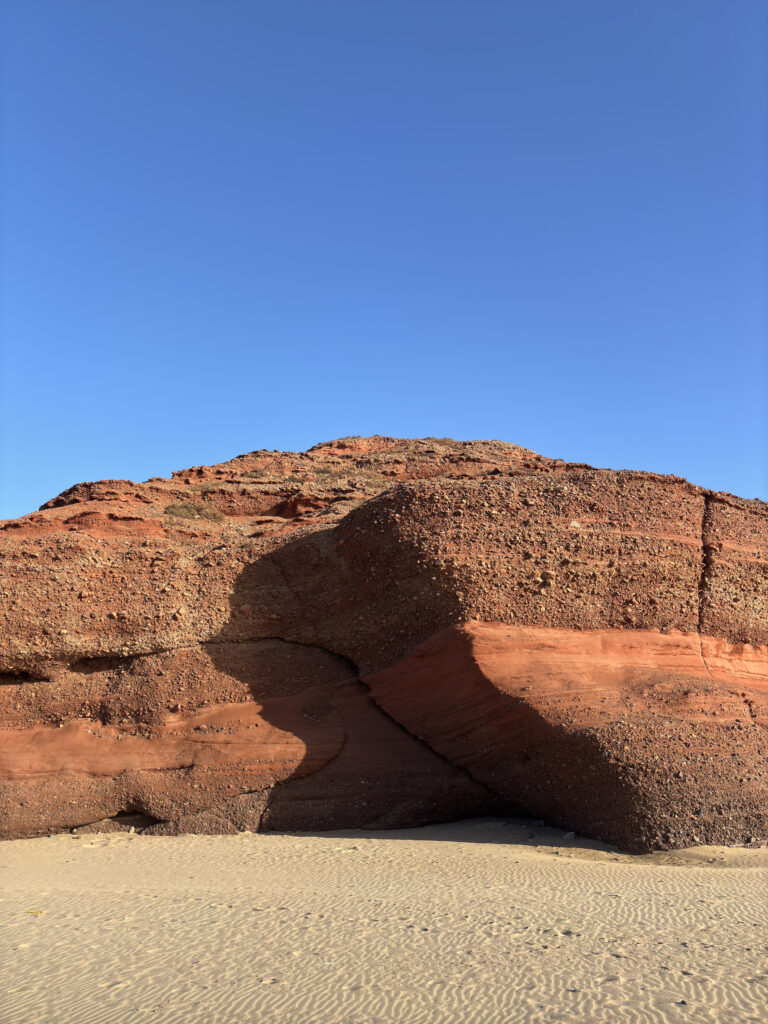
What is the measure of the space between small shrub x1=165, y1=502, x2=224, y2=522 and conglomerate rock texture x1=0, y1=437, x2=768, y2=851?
338cm

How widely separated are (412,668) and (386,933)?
4865mm

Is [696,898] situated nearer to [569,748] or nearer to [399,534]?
[569,748]

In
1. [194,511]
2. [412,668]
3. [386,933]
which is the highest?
[194,511]

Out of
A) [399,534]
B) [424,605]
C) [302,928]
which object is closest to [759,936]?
[302,928]

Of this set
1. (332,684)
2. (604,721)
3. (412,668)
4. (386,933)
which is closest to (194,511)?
(332,684)

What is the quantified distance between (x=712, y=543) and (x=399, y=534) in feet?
15.1

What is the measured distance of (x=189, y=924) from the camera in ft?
22.6

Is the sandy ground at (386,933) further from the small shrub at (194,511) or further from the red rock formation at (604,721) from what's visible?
the small shrub at (194,511)

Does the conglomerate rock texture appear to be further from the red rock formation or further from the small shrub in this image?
the small shrub

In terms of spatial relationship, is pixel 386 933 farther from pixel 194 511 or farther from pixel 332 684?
pixel 194 511

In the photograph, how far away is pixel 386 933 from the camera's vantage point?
21.1 ft

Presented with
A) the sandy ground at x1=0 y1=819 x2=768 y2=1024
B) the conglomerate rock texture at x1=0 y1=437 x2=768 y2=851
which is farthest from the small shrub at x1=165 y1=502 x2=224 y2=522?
the sandy ground at x1=0 y1=819 x2=768 y2=1024

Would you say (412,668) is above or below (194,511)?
below

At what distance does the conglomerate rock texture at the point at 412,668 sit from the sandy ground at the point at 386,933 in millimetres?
785
